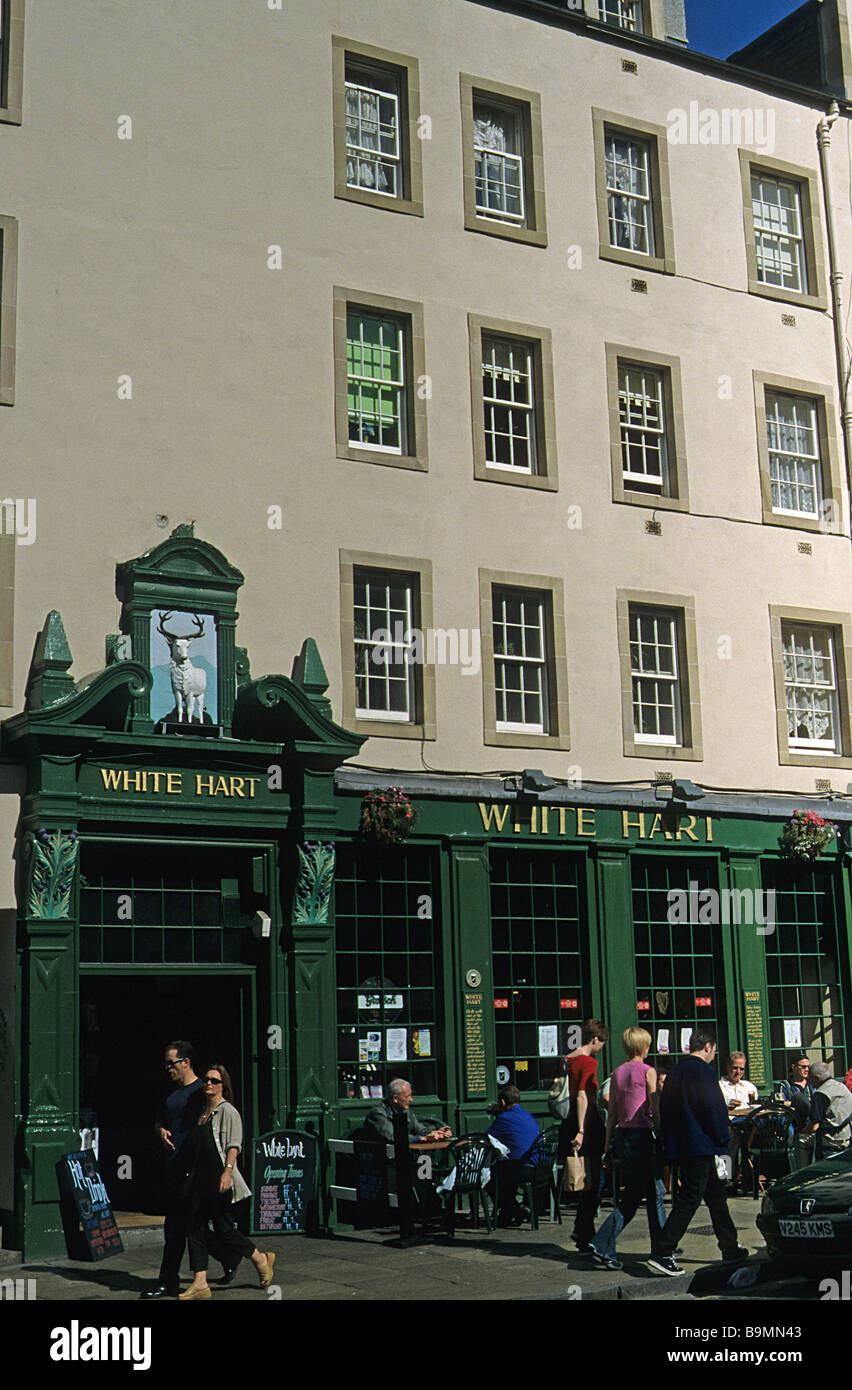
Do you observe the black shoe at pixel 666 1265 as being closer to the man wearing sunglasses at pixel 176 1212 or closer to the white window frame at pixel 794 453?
the man wearing sunglasses at pixel 176 1212

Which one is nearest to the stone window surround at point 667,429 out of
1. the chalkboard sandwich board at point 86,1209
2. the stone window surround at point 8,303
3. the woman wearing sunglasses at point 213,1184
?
the stone window surround at point 8,303

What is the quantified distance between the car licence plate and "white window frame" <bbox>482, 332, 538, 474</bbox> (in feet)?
34.4

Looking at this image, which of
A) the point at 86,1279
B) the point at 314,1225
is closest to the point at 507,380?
the point at 314,1225

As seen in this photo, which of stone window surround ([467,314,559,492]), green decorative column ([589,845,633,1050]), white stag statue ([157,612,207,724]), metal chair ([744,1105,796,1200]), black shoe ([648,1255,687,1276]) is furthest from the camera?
stone window surround ([467,314,559,492])

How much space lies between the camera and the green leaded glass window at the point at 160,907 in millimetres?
16875

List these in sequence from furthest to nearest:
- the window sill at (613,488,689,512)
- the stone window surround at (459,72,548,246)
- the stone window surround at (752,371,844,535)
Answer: the stone window surround at (752,371,844,535) → the window sill at (613,488,689,512) → the stone window surround at (459,72,548,246)

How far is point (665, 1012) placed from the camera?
20641 millimetres

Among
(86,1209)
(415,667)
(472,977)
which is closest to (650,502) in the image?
(415,667)

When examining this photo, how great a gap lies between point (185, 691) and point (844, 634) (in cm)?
1023

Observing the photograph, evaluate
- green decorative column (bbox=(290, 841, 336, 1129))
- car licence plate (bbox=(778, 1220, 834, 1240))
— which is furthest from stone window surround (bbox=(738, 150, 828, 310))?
car licence plate (bbox=(778, 1220, 834, 1240))

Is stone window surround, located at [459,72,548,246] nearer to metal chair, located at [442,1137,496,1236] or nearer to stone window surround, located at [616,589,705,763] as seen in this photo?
stone window surround, located at [616,589,705,763]

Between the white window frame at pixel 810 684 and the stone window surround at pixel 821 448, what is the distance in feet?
4.67

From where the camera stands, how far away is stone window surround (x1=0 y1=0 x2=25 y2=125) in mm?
17531
